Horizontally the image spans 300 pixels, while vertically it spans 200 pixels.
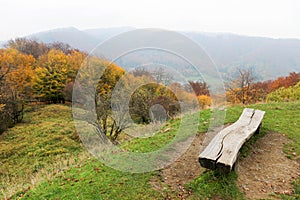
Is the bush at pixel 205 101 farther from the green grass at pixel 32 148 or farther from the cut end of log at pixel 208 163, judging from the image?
the green grass at pixel 32 148

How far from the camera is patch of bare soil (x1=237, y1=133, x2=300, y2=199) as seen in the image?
423 cm

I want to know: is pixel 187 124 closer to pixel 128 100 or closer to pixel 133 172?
pixel 128 100

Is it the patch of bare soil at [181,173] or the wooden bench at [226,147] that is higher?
the wooden bench at [226,147]

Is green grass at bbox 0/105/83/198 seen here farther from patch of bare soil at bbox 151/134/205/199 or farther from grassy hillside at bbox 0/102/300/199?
patch of bare soil at bbox 151/134/205/199

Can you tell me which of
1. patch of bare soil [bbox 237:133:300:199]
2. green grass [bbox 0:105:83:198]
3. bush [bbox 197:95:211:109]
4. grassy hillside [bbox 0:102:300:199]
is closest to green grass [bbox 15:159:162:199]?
grassy hillside [bbox 0:102:300:199]

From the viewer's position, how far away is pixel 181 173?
5039 millimetres

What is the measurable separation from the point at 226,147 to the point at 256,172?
101 centimetres

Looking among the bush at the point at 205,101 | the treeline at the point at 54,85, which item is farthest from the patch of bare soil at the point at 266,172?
the bush at the point at 205,101

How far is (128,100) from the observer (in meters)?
8.58

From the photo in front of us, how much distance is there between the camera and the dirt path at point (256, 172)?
428cm

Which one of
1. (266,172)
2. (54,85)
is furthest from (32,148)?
(54,85)

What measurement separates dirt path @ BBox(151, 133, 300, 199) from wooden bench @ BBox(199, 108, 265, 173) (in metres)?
0.52

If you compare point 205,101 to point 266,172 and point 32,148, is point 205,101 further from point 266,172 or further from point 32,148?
point 32,148

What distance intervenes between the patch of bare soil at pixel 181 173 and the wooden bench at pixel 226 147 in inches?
24.3
